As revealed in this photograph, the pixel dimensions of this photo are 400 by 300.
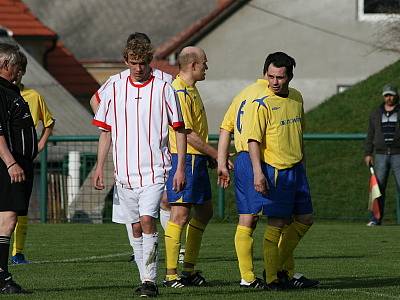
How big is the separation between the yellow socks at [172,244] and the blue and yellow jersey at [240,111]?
930mm

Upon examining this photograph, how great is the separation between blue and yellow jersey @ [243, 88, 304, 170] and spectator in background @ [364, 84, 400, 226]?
10.2 meters

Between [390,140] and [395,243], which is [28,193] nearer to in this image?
[395,243]

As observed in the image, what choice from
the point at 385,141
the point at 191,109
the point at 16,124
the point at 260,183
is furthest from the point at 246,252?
the point at 385,141

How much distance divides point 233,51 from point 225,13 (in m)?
1.27

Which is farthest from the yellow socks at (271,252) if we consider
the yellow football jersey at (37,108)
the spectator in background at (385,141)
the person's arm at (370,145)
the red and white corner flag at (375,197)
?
the person's arm at (370,145)

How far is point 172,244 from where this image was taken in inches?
476

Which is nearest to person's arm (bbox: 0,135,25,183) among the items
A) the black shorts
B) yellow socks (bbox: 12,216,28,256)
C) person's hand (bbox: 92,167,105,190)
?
the black shorts

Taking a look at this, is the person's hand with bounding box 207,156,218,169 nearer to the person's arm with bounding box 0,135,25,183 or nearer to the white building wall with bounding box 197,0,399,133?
the person's arm with bounding box 0,135,25,183

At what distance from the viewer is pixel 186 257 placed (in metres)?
12.3

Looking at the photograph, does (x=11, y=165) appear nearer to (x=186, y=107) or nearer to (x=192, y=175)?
(x=186, y=107)

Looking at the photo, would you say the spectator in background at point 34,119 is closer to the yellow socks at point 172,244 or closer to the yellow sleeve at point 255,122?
the yellow socks at point 172,244

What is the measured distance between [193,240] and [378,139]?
9.92 m

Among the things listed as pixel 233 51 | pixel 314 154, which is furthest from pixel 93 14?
pixel 314 154

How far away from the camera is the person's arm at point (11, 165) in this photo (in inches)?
436
